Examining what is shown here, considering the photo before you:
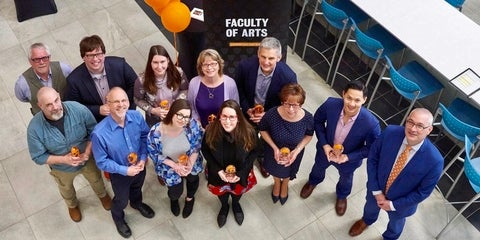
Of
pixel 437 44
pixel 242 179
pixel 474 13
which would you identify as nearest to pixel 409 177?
pixel 242 179

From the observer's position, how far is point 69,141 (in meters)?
3.90

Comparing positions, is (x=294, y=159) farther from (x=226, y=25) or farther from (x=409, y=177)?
(x=226, y=25)

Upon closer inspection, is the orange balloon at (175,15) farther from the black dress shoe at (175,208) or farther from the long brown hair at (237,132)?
the black dress shoe at (175,208)

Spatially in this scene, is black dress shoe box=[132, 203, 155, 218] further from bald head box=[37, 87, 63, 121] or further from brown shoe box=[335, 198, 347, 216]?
brown shoe box=[335, 198, 347, 216]

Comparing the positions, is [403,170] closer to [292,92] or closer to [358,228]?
[292,92]

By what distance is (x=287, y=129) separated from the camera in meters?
4.07

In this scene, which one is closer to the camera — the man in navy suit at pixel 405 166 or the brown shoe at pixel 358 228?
the man in navy suit at pixel 405 166

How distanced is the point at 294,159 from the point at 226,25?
1.63m

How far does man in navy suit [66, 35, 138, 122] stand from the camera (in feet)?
13.4

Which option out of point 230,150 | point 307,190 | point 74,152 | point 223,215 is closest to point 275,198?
point 307,190

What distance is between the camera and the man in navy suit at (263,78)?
4.09 metres

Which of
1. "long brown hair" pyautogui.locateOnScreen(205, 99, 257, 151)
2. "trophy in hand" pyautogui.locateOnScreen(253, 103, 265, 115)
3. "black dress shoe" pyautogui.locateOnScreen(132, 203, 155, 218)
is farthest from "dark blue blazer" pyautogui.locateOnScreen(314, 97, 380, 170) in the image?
"black dress shoe" pyautogui.locateOnScreen(132, 203, 155, 218)

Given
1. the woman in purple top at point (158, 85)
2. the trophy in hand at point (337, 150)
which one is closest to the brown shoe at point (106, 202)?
the woman in purple top at point (158, 85)

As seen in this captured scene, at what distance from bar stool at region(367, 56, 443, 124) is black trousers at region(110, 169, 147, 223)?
2.71 m
